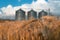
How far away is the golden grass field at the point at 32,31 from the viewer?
4656 mm

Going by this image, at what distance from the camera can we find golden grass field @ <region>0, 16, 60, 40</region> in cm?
466

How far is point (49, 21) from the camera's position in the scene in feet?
17.0

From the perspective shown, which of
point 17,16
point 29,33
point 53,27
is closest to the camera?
point 29,33

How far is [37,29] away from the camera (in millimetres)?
4723

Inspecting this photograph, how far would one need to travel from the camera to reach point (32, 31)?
4668 millimetres

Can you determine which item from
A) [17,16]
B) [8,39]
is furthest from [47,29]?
[17,16]

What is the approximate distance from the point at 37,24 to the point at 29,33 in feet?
1.27

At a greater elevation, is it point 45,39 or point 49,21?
point 49,21

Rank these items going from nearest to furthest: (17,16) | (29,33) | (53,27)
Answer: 1. (29,33)
2. (53,27)
3. (17,16)

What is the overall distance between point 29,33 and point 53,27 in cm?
64

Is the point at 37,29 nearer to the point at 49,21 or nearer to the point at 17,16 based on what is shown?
the point at 49,21

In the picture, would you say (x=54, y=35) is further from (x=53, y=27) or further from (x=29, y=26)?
(x=29, y=26)

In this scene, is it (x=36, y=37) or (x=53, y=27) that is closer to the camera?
(x=36, y=37)

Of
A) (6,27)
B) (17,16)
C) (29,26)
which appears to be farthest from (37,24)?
(17,16)
